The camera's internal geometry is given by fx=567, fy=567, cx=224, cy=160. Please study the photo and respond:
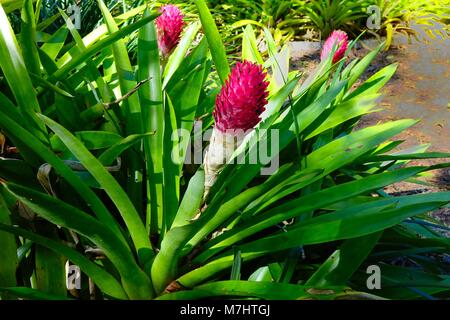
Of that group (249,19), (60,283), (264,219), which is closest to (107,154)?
(60,283)

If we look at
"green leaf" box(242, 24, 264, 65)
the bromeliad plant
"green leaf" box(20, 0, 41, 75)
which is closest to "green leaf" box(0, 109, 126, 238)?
the bromeliad plant

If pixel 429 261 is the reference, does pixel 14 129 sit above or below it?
above

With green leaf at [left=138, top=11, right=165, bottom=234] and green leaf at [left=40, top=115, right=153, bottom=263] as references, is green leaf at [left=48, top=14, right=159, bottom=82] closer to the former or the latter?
green leaf at [left=138, top=11, right=165, bottom=234]

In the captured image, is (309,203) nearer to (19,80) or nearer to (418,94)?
(19,80)

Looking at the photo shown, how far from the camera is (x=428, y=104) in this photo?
422 cm

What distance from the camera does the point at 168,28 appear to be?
1.71 m

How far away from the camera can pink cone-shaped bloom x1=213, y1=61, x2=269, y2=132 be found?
1169mm

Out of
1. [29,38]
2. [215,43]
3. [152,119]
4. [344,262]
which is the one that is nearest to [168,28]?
[215,43]

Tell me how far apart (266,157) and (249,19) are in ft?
12.9

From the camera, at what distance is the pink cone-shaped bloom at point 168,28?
1.69 metres

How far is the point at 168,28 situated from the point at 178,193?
52cm
